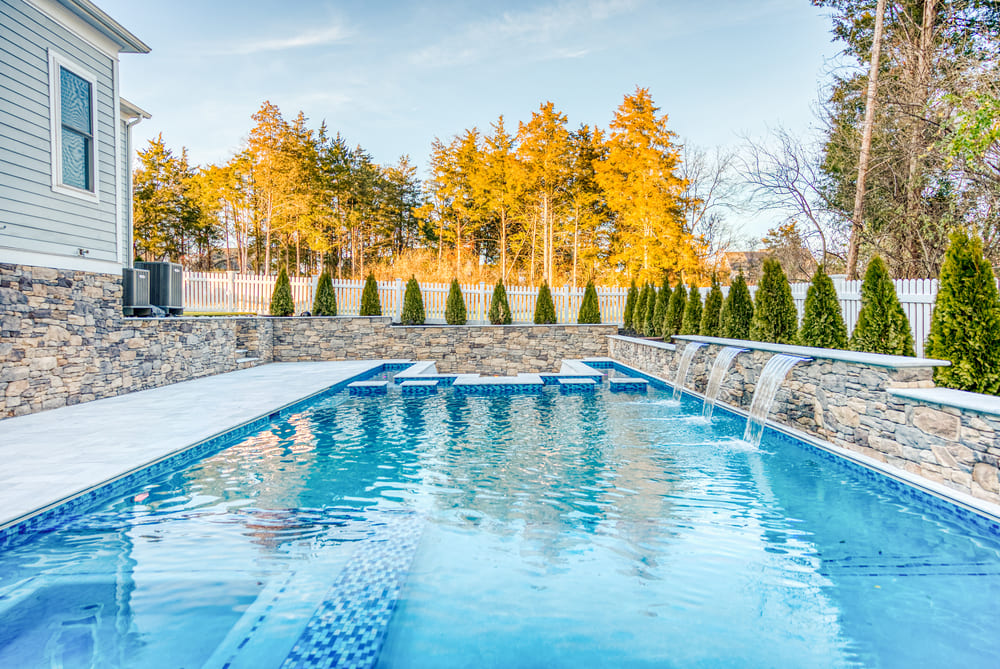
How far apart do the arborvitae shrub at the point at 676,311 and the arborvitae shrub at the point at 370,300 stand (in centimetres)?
680

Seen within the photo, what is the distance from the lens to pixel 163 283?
7973mm

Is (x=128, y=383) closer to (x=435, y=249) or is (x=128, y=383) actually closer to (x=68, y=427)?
(x=68, y=427)

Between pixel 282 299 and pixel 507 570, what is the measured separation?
10.8 m

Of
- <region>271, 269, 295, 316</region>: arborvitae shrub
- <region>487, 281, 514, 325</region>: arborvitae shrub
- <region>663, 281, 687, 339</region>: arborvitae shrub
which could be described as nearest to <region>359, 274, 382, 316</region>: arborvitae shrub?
<region>271, 269, 295, 316</region>: arborvitae shrub

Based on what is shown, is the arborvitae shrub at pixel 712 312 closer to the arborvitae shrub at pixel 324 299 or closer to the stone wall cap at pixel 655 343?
the stone wall cap at pixel 655 343

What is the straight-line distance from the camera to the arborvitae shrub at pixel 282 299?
1177 centimetres

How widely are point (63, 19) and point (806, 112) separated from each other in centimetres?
1513

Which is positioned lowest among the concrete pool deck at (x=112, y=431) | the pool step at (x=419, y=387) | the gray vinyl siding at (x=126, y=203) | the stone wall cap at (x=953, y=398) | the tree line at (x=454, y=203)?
the pool step at (x=419, y=387)

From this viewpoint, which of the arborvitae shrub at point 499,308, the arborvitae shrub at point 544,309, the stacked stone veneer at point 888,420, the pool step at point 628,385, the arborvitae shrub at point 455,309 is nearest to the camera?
the stacked stone veneer at point 888,420

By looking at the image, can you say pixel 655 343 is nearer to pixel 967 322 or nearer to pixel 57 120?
pixel 967 322

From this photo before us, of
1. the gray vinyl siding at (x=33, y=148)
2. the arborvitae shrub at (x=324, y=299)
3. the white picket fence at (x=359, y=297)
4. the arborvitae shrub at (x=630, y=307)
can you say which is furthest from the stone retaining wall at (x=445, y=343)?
the gray vinyl siding at (x=33, y=148)

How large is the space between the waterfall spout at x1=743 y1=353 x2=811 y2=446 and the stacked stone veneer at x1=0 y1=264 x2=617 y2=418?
7.13 meters

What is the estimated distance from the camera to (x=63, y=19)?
595 cm

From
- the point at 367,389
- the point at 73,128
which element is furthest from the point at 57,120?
the point at 367,389
